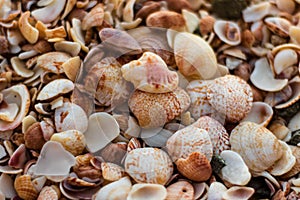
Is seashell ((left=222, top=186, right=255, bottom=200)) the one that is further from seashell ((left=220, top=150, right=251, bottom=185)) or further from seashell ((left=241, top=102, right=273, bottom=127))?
seashell ((left=241, top=102, right=273, bottom=127))

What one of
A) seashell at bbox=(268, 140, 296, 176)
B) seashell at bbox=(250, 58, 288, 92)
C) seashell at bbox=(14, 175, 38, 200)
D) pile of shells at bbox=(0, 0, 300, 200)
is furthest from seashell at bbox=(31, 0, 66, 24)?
seashell at bbox=(268, 140, 296, 176)

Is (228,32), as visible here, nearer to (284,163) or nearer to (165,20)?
(165,20)

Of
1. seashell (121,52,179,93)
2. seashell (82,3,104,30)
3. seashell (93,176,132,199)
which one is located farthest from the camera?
seashell (82,3,104,30)

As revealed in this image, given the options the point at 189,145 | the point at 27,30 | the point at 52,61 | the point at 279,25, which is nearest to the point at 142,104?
the point at 189,145

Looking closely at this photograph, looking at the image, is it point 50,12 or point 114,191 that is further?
point 50,12

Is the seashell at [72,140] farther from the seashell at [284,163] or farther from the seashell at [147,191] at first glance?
the seashell at [284,163]

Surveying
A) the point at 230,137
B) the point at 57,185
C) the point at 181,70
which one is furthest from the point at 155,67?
the point at 57,185

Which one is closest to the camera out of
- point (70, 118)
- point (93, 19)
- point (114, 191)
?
point (114, 191)
